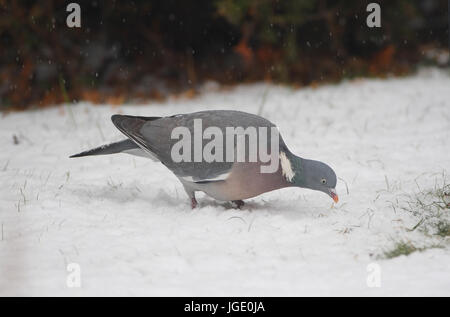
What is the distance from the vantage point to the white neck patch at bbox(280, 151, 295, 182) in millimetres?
3662

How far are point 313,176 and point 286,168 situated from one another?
0.18 m

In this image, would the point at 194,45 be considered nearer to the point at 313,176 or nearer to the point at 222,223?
the point at 313,176

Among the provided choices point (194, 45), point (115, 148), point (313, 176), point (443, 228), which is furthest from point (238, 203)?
point (194, 45)

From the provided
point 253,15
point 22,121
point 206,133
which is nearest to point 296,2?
point 253,15

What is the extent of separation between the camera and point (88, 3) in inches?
334

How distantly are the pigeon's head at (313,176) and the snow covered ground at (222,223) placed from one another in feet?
0.68

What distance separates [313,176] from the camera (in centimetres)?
368

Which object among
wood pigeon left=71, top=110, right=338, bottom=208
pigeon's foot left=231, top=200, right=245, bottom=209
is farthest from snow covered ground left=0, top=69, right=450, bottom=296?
wood pigeon left=71, top=110, right=338, bottom=208

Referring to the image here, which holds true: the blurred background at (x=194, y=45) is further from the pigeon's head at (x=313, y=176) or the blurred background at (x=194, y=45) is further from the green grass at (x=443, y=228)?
the green grass at (x=443, y=228)

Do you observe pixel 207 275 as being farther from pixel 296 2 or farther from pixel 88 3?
pixel 88 3

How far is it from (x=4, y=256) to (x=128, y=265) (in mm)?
701

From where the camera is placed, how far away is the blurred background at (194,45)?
7.81 metres

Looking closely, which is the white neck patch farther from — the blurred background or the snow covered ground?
the blurred background

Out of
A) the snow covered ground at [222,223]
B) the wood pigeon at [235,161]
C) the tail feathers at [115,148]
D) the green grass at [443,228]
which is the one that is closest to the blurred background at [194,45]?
the snow covered ground at [222,223]
